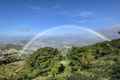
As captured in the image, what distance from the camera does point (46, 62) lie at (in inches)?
730

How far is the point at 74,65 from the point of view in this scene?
1684 cm

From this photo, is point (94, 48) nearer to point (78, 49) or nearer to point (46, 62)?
point (78, 49)

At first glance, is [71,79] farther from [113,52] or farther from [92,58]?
[113,52]

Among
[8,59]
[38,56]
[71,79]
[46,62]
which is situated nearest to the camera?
[71,79]

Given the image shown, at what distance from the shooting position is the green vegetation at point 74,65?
1462 centimetres

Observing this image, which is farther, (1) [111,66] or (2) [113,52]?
(2) [113,52]

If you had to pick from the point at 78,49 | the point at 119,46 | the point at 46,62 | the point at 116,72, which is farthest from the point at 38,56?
the point at 116,72

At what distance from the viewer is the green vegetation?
48.0 ft

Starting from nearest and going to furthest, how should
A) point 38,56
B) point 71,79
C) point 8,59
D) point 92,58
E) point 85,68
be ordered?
1. point 71,79
2. point 85,68
3. point 92,58
4. point 38,56
5. point 8,59

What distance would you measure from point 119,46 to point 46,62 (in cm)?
510

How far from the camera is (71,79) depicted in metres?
14.2

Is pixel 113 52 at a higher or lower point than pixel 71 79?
higher

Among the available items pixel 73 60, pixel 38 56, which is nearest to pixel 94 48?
pixel 73 60

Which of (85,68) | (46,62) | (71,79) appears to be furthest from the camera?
(46,62)
